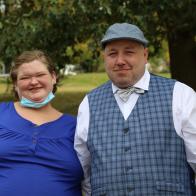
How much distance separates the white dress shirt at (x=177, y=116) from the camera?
2.83 metres

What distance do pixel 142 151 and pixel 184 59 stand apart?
410 inches

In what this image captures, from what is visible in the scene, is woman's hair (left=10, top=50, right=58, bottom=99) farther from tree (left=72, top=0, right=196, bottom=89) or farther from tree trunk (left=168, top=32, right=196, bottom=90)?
tree trunk (left=168, top=32, right=196, bottom=90)

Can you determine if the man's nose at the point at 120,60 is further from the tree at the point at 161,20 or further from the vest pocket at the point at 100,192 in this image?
the tree at the point at 161,20

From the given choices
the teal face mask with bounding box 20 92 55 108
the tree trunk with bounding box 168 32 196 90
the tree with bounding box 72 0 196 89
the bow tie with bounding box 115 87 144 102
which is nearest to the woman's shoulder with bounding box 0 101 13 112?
the teal face mask with bounding box 20 92 55 108

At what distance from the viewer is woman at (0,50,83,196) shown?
9.96 ft

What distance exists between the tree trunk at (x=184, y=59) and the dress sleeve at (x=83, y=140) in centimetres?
979

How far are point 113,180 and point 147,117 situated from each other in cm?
40

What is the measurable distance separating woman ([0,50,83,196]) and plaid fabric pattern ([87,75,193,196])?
0.73 feet

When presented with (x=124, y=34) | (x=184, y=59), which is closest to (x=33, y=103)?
(x=124, y=34)

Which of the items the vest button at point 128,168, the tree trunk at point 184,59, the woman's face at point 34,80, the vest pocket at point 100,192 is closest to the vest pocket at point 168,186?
the vest button at point 128,168

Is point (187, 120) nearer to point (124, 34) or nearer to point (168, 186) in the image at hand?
point (168, 186)

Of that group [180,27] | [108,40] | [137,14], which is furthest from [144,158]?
[180,27]

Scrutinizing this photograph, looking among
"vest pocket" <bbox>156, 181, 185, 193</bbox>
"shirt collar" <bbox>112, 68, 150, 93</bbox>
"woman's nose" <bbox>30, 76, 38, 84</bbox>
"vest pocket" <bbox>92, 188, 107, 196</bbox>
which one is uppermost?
"woman's nose" <bbox>30, 76, 38, 84</bbox>

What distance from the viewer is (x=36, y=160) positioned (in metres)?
3.06
